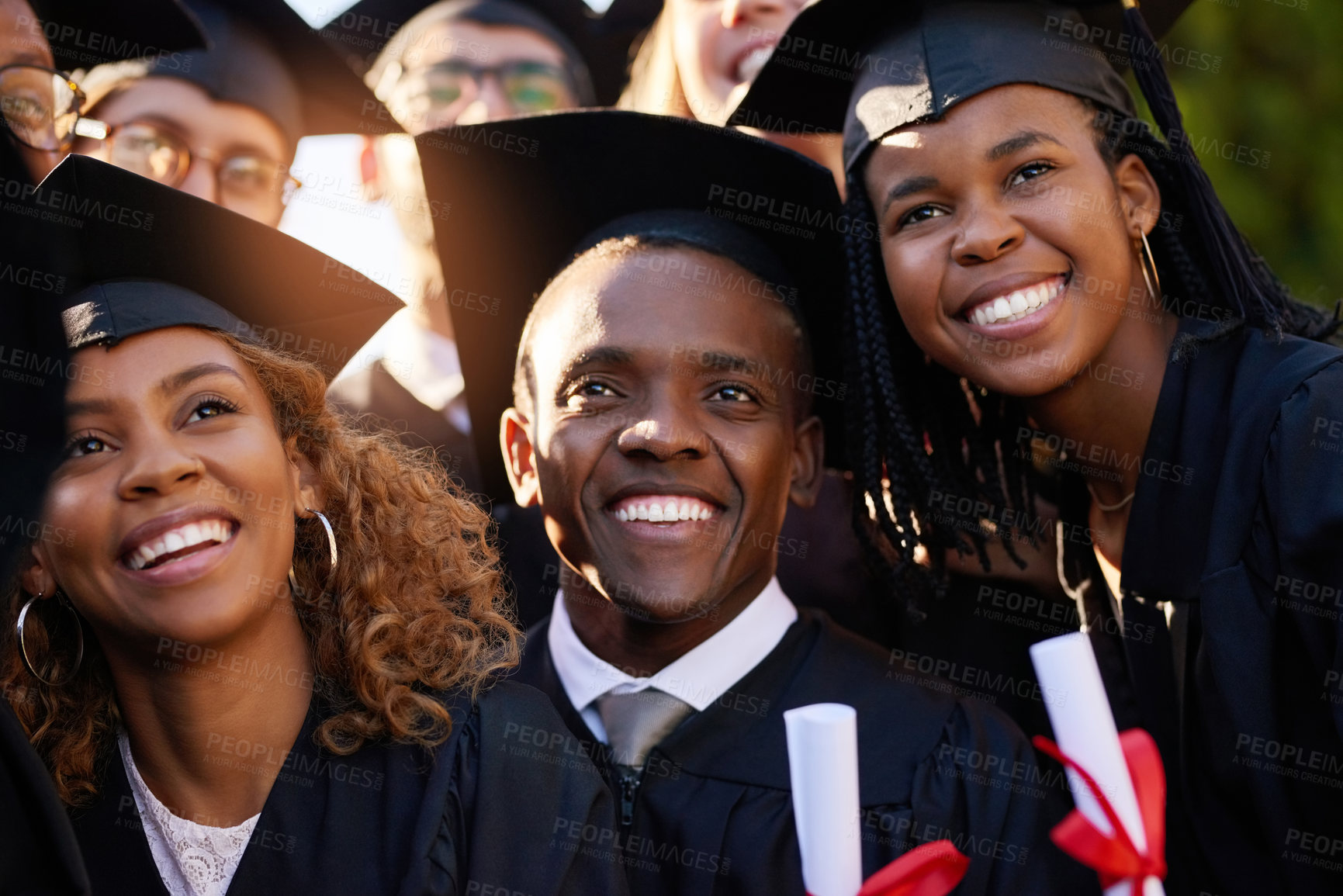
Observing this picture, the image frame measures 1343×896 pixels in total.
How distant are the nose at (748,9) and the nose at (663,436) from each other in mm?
1737

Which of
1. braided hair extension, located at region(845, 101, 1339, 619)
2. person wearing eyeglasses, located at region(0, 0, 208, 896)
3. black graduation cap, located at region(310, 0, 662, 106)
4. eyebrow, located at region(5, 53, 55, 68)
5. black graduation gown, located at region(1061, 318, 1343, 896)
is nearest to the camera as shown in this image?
person wearing eyeglasses, located at region(0, 0, 208, 896)

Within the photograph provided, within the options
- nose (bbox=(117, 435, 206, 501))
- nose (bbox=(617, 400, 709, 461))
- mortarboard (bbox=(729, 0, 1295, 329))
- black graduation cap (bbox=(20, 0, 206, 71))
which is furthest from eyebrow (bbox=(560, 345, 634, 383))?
black graduation cap (bbox=(20, 0, 206, 71))

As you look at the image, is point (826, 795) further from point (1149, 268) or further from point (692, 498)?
point (1149, 268)

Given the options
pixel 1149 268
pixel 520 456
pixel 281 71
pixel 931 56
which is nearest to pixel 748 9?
pixel 931 56

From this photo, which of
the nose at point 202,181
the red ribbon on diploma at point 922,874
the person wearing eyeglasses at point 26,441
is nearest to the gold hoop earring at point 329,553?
the person wearing eyeglasses at point 26,441

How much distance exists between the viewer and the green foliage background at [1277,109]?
684 centimetres

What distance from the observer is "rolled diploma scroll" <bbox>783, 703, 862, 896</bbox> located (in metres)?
1.96

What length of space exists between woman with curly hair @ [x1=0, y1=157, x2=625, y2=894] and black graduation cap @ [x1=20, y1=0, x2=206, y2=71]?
1170mm

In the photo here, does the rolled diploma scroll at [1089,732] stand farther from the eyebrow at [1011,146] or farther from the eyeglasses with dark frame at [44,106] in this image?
the eyeglasses with dark frame at [44,106]

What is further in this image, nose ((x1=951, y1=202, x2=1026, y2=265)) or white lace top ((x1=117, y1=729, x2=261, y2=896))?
nose ((x1=951, y1=202, x2=1026, y2=265))

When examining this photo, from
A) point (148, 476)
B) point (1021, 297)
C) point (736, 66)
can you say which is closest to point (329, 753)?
point (148, 476)

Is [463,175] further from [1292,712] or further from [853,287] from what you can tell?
[1292,712]

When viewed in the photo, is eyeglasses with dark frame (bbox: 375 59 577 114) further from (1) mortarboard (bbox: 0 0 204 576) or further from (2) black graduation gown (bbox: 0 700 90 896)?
(2) black graduation gown (bbox: 0 700 90 896)

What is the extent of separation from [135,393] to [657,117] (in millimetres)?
1354
